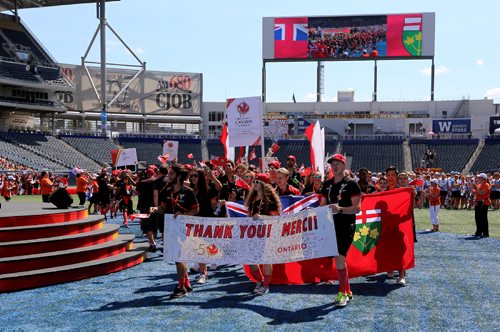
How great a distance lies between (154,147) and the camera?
53.6 metres

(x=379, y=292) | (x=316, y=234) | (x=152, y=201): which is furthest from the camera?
(x=152, y=201)

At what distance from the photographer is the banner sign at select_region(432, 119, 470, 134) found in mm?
51000

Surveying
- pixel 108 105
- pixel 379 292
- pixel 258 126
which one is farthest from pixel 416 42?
pixel 379 292

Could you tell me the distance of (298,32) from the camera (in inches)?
2112

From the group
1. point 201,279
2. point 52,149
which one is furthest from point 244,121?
point 52,149

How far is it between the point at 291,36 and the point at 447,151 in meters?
18.7

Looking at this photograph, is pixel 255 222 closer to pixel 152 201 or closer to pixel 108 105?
pixel 152 201

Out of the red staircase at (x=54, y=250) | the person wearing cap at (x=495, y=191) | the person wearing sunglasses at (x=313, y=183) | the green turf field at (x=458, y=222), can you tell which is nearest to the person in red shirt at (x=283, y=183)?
the person wearing sunglasses at (x=313, y=183)

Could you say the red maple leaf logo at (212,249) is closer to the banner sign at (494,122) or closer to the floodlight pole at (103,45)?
the floodlight pole at (103,45)

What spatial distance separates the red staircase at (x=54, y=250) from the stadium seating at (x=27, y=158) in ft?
A: 100

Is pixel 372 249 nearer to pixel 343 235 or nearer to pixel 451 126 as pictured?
pixel 343 235

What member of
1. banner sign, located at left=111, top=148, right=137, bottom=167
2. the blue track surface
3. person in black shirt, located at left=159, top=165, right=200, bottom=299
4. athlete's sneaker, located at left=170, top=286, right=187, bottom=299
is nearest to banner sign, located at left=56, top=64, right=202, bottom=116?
banner sign, located at left=111, top=148, right=137, bottom=167

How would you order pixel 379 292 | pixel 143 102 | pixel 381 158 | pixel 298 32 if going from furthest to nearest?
pixel 143 102 < pixel 298 32 < pixel 381 158 < pixel 379 292

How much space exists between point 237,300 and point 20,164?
116 feet
